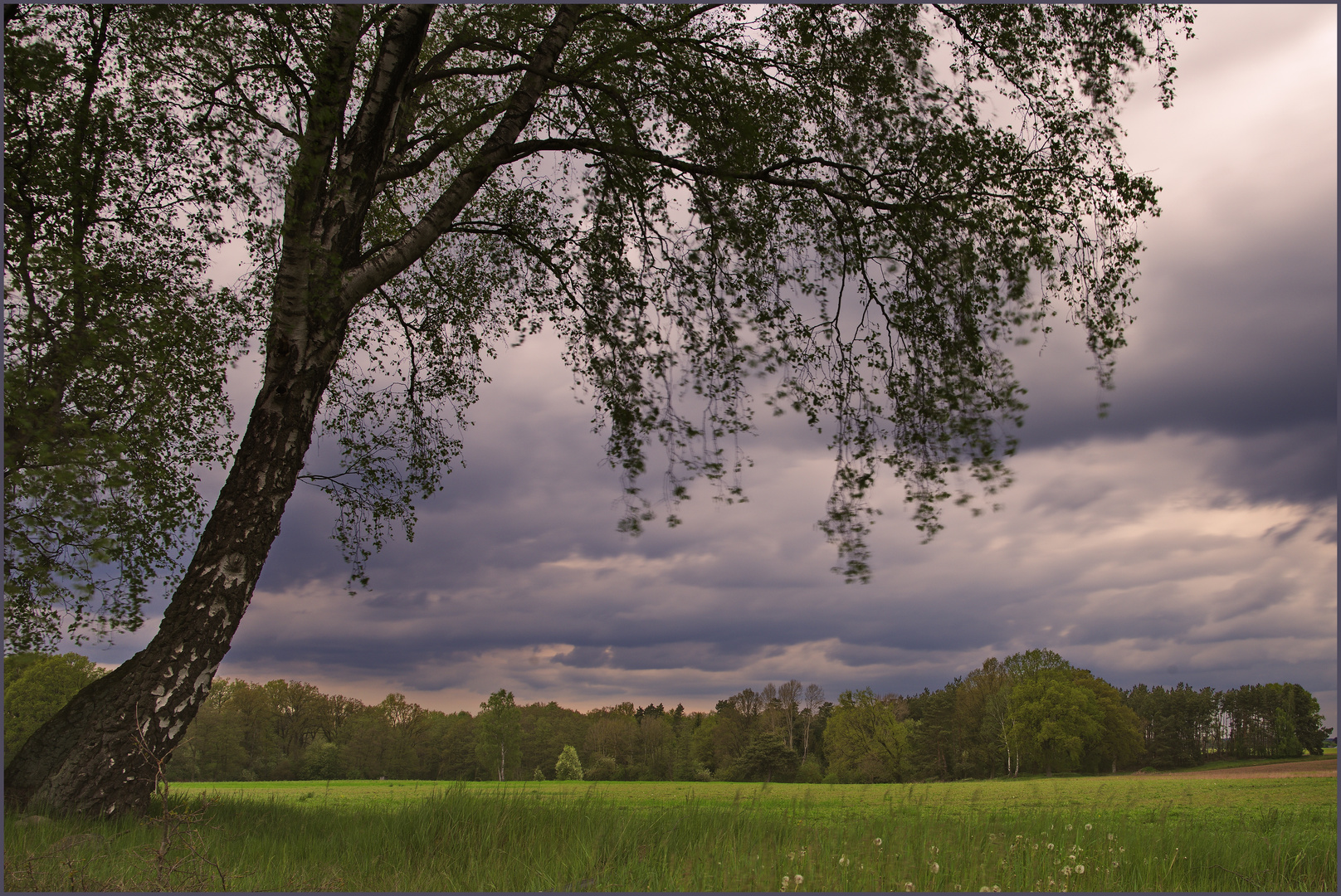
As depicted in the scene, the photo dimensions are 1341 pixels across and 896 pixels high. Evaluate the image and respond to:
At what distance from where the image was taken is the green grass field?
5.03 m

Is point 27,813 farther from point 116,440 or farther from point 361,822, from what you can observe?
point 116,440

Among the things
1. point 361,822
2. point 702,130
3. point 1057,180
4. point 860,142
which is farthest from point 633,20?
point 361,822

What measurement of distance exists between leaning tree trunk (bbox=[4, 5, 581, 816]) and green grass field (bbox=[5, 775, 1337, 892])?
78 centimetres

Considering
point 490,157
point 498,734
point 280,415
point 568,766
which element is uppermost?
point 490,157

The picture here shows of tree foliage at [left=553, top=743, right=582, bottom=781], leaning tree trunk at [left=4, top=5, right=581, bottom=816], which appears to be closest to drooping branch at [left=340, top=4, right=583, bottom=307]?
leaning tree trunk at [left=4, top=5, right=581, bottom=816]

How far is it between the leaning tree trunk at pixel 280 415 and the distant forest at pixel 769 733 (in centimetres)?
66

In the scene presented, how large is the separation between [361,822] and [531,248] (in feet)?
28.7

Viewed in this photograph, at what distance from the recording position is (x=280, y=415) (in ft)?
25.6

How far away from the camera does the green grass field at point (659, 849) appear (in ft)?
16.5

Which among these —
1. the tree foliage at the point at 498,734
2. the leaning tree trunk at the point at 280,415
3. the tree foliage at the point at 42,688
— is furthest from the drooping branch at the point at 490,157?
the tree foliage at the point at 498,734

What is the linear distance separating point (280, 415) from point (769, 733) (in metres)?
25.1

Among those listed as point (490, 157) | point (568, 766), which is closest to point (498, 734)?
point (568, 766)

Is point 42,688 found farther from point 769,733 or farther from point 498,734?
point 769,733

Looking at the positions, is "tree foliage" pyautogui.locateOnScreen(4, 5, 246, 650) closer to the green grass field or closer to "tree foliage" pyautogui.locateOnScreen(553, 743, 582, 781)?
the green grass field
